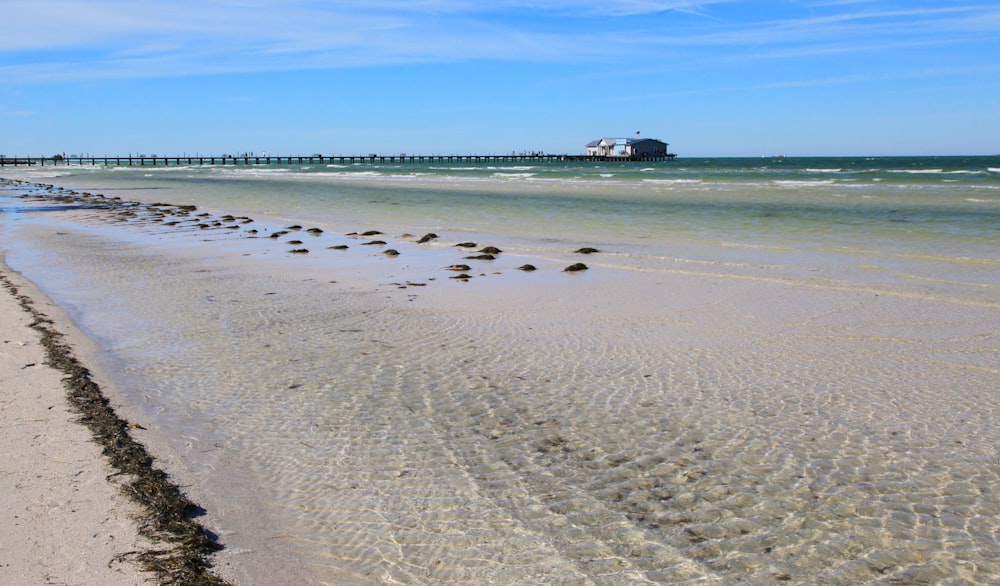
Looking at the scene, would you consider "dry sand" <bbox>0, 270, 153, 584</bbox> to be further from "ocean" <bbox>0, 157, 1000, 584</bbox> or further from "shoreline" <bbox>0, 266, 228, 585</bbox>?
"ocean" <bbox>0, 157, 1000, 584</bbox>

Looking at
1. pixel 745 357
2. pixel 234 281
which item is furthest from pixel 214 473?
pixel 234 281

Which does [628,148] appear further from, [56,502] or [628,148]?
[56,502]

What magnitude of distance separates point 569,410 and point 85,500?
126 inches

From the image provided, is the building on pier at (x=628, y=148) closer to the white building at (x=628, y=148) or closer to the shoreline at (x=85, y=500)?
the white building at (x=628, y=148)

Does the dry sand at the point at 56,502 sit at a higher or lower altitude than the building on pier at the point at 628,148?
lower

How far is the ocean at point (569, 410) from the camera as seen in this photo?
3930 mm

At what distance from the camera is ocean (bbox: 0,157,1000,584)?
393 centimetres

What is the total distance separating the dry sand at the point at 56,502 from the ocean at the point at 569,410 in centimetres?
47

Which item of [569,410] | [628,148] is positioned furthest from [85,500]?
[628,148]

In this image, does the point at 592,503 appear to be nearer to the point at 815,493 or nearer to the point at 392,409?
the point at 815,493

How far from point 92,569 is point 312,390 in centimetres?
292

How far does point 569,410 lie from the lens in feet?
19.5

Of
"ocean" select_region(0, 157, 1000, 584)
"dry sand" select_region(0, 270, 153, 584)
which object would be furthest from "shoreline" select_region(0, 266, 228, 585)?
"ocean" select_region(0, 157, 1000, 584)

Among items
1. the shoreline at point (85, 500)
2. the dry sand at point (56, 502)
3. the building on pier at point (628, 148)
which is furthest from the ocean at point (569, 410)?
the building on pier at point (628, 148)
